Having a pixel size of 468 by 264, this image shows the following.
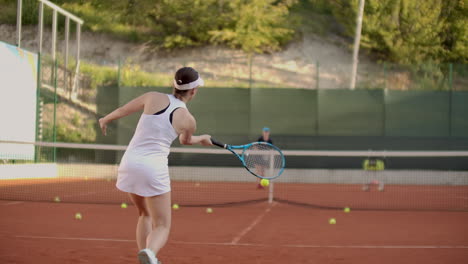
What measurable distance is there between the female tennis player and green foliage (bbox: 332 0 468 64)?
19.4m

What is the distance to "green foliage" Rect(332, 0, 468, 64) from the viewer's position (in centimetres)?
2180

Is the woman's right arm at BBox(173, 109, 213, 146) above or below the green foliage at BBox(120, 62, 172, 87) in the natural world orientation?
below

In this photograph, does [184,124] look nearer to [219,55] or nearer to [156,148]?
[156,148]

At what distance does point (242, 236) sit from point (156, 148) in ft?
9.42

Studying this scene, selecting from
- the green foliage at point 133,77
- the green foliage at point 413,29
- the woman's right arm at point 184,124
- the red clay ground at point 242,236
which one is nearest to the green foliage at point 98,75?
the green foliage at point 133,77

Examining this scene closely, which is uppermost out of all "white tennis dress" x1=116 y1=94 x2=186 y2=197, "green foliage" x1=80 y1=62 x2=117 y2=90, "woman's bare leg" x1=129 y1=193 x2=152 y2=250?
"green foliage" x1=80 y1=62 x2=117 y2=90

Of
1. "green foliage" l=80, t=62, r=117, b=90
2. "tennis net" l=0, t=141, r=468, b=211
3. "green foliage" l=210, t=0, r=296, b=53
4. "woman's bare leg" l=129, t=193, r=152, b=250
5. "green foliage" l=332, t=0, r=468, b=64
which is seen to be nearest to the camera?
"woman's bare leg" l=129, t=193, r=152, b=250

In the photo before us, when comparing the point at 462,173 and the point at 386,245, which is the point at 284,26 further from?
the point at 386,245

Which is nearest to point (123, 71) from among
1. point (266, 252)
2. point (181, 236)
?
point (181, 236)

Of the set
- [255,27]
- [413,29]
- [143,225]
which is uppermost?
[255,27]

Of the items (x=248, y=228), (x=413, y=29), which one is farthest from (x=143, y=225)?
(x=413, y=29)

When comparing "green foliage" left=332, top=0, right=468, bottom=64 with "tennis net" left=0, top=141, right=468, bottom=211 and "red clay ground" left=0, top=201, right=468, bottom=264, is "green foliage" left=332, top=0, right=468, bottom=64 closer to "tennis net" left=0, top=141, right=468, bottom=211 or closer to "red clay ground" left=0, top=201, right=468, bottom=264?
"tennis net" left=0, top=141, right=468, bottom=211

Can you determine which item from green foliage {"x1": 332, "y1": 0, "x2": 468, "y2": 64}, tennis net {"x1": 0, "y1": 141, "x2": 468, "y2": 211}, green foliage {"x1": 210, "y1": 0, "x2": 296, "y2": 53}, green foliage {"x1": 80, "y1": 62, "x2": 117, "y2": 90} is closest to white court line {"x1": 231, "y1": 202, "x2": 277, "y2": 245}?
tennis net {"x1": 0, "y1": 141, "x2": 468, "y2": 211}

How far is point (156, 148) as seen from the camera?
3.74 meters
